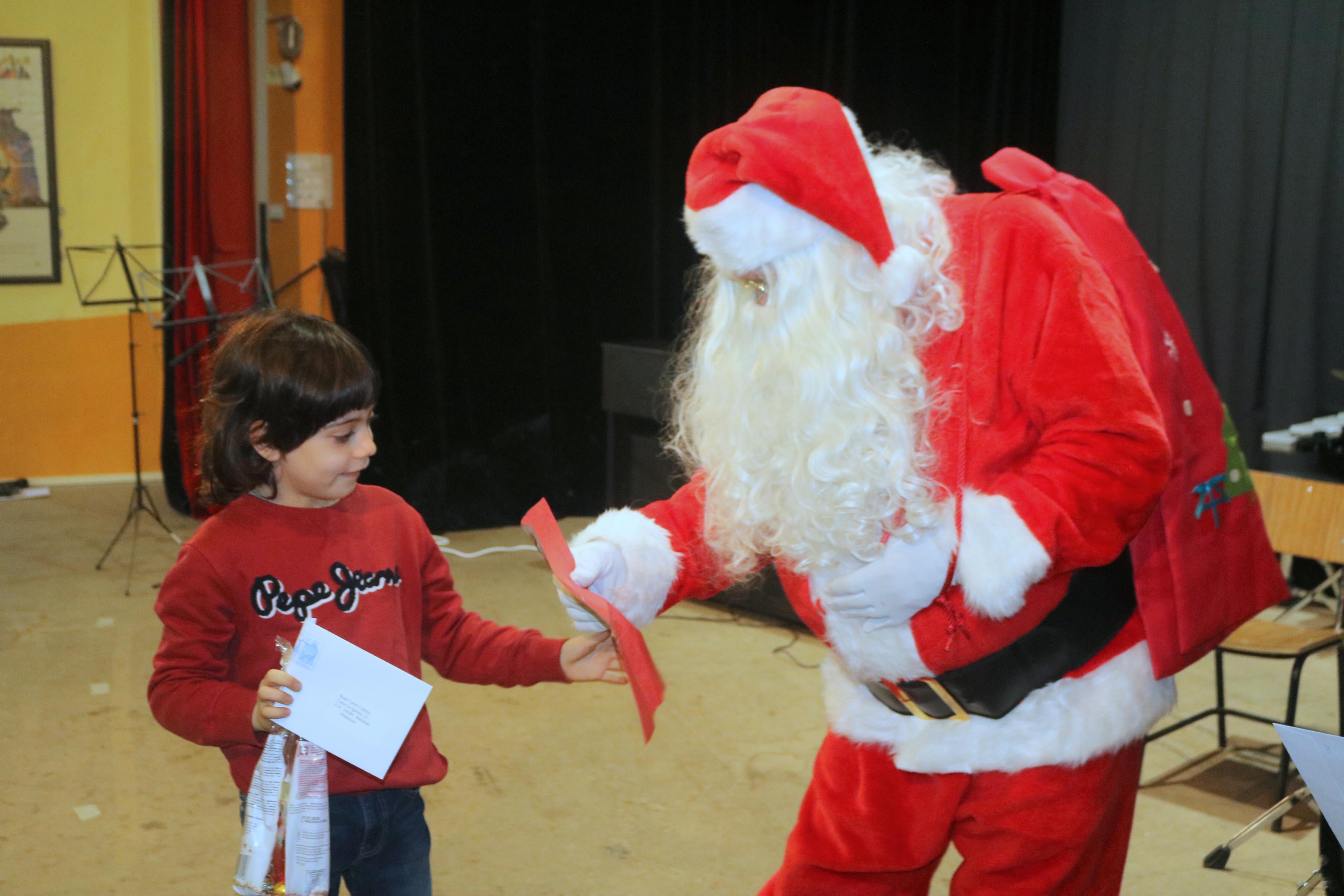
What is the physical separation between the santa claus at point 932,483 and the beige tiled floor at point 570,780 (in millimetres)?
A: 1065

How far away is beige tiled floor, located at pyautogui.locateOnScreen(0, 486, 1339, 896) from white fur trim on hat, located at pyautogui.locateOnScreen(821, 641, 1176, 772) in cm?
107

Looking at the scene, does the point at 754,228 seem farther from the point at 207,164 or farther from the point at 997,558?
the point at 207,164

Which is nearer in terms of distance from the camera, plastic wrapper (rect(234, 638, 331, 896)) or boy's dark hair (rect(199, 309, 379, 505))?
plastic wrapper (rect(234, 638, 331, 896))

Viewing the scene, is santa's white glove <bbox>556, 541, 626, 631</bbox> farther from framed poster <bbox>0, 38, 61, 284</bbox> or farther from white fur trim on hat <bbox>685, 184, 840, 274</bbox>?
framed poster <bbox>0, 38, 61, 284</bbox>

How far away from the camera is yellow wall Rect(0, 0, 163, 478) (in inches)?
218

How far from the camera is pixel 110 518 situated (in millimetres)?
5145

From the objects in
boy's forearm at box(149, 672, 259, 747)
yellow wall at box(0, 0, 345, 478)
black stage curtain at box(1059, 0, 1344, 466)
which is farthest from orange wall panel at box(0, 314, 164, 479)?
boy's forearm at box(149, 672, 259, 747)

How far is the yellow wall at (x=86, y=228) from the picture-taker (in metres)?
5.54

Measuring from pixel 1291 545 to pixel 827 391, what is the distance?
206cm

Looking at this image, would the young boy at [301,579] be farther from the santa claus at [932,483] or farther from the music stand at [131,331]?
the music stand at [131,331]

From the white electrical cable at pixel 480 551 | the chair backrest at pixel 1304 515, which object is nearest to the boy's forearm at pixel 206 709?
the chair backrest at pixel 1304 515

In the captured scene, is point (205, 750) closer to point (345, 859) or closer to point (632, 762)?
point (632, 762)

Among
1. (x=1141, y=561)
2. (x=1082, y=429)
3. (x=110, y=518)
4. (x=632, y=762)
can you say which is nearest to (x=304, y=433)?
(x=1082, y=429)

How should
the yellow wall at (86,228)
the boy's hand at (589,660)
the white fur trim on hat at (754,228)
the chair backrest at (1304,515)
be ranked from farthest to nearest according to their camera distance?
1. the yellow wall at (86,228)
2. the chair backrest at (1304,515)
3. the boy's hand at (589,660)
4. the white fur trim on hat at (754,228)
